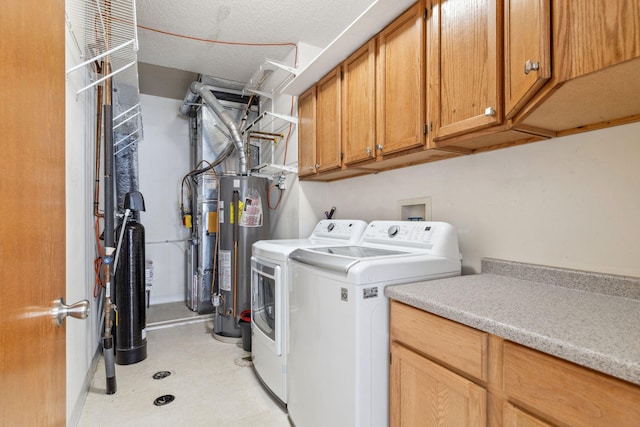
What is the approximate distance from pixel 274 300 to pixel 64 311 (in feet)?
4.05

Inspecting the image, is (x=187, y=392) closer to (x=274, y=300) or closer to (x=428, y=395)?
(x=274, y=300)

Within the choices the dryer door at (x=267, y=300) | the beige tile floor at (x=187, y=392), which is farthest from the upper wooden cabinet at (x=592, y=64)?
the beige tile floor at (x=187, y=392)

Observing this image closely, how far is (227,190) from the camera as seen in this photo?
2.83m

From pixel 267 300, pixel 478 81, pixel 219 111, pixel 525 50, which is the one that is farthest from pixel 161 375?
pixel 525 50

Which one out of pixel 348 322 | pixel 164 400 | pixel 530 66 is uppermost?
pixel 530 66

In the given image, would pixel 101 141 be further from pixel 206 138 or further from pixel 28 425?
pixel 28 425

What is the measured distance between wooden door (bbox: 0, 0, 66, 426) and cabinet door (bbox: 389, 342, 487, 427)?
3.49 feet

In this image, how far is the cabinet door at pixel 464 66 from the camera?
118 cm

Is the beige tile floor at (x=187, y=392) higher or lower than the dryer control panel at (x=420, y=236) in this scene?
lower

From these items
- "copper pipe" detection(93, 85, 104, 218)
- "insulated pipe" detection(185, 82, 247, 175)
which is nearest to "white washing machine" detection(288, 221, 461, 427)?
"copper pipe" detection(93, 85, 104, 218)

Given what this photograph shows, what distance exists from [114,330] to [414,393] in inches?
95.3

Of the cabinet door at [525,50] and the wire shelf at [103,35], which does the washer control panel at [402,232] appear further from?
the wire shelf at [103,35]

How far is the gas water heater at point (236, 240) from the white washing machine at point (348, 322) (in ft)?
3.78

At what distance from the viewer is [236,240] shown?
2.78 meters
